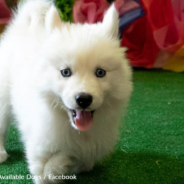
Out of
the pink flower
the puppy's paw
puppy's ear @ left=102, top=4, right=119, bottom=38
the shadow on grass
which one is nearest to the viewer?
puppy's ear @ left=102, top=4, right=119, bottom=38

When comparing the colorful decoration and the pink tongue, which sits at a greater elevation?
the pink tongue

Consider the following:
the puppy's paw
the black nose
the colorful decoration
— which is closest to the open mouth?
the black nose

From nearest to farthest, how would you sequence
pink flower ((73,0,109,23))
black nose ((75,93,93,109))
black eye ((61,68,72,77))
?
black nose ((75,93,93,109)) < black eye ((61,68,72,77)) < pink flower ((73,0,109,23))

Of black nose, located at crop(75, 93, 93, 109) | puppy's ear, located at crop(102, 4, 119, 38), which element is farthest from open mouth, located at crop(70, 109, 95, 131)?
puppy's ear, located at crop(102, 4, 119, 38)

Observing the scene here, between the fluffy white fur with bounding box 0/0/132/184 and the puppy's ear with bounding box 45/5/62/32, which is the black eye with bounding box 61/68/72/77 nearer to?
the fluffy white fur with bounding box 0/0/132/184

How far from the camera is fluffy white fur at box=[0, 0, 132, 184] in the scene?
1.34 metres

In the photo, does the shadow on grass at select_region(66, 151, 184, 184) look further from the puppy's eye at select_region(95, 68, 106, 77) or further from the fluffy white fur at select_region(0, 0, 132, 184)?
the puppy's eye at select_region(95, 68, 106, 77)

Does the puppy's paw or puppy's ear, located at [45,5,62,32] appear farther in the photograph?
the puppy's paw

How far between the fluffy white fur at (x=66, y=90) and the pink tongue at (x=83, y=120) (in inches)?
1.5

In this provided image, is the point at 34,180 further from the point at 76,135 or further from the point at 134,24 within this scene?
the point at 134,24

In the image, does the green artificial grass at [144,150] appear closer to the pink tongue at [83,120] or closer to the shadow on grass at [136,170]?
the shadow on grass at [136,170]

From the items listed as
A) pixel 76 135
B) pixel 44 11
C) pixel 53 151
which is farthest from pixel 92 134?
pixel 44 11

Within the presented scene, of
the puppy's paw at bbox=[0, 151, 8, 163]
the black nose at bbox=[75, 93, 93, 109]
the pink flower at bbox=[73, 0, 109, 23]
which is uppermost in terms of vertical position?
the black nose at bbox=[75, 93, 93, 109]

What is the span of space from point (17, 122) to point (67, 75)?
2.54 feet
